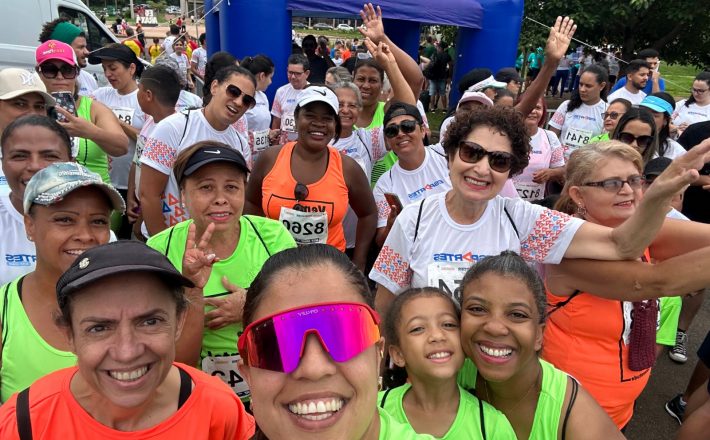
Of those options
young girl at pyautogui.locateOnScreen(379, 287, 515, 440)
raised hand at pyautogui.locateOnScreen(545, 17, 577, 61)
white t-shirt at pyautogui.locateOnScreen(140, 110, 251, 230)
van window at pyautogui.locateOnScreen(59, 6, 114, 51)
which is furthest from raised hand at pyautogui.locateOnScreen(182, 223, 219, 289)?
van window at pyautogui.locateOnScreen(59, 6, 114, 51)

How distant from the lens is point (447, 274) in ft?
7.20

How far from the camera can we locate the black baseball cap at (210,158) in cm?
214

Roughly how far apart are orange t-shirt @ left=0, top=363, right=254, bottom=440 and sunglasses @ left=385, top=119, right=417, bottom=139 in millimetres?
2317

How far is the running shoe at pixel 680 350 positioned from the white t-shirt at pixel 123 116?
16.5 ft

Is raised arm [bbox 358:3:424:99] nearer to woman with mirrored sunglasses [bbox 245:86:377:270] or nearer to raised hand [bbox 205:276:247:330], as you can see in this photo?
woman with mirrored sunglasses [bbox 245:86:377:270]

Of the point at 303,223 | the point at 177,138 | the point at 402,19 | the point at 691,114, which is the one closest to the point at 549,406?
the point at 303,223

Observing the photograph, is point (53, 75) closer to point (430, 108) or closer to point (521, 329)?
point (521, 329)

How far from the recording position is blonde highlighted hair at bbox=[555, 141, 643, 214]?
2191 mm

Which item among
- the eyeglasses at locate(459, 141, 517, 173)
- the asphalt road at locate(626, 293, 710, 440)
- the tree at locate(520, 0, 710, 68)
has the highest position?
the tree at locate(520, 0, 710, 68)

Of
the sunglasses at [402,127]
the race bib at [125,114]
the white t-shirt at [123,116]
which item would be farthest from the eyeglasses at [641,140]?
the race bib at [125,114]

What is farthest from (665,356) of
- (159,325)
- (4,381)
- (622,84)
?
(622,84)

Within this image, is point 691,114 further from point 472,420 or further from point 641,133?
point 472,420

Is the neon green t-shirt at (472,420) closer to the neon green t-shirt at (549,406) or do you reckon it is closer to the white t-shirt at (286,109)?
the neon green t-shirt at (549,406)

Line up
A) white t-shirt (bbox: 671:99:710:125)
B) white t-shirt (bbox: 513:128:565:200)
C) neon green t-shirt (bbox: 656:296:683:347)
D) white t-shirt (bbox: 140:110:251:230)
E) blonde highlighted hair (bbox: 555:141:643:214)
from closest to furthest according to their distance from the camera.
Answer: blonde highlighted hair (bbox: 555:141:643:214) < neon green t-shirt (bbox: 656:296:683:347) < white t-shirt (bbox: 140:110:251:230) < white t-shirt (bbox: 513:128:565:200) < white t-shirt (bbox: 671:99:710:125)
